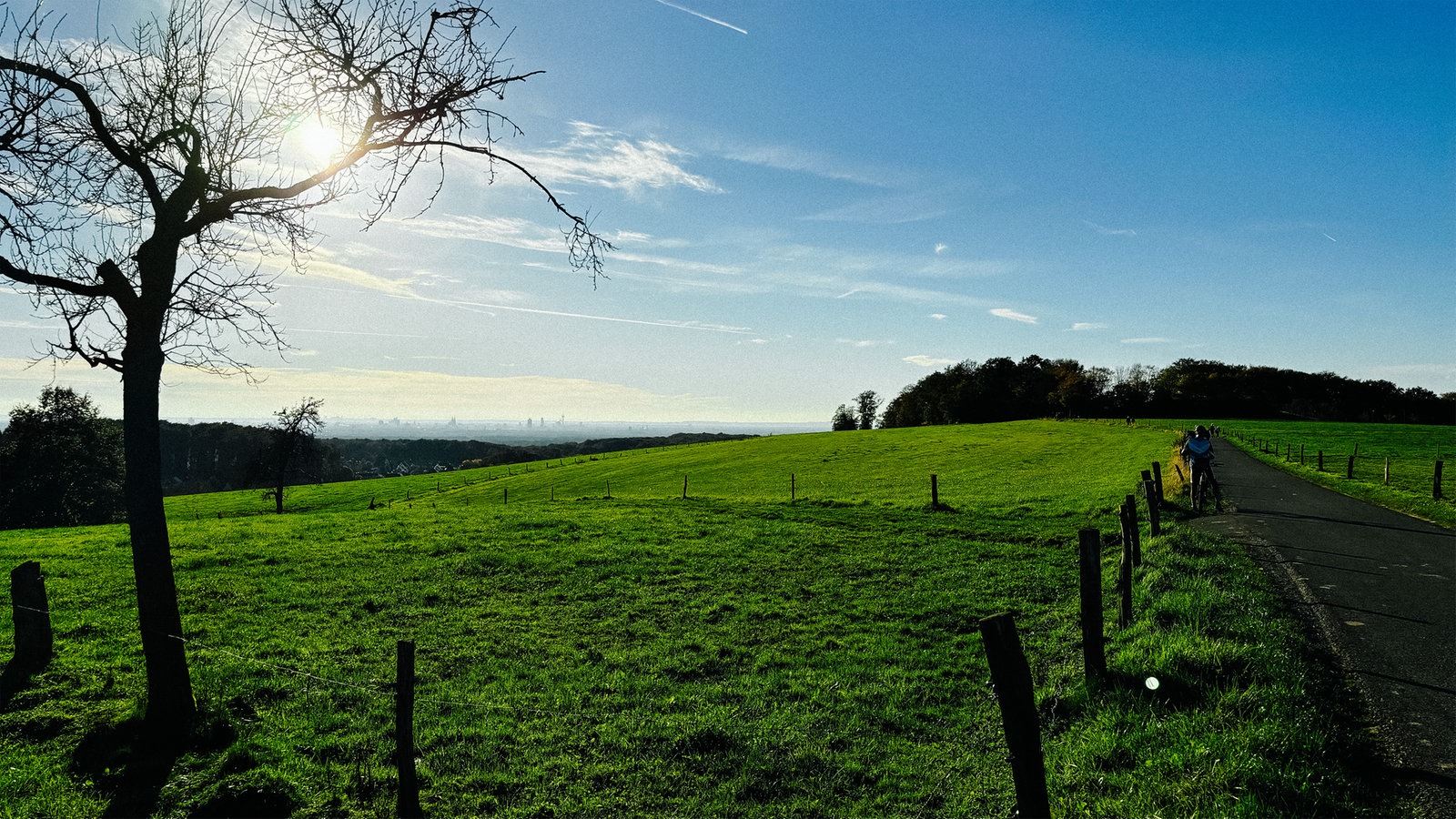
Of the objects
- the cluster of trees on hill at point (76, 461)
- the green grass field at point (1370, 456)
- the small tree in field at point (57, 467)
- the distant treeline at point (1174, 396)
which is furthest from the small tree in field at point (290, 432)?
the distant treeline at point (1174, 396)

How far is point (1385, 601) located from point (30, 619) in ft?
75.2

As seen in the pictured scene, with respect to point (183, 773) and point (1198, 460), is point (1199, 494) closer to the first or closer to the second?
point (1198, 460)

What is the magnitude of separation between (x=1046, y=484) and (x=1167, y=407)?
10292cm

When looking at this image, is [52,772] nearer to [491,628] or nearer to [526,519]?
[491,628]

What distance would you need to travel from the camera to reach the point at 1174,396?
123688 mm

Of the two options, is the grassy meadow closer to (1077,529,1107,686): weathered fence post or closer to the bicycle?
(1077,529,1107,686): weathered fence post

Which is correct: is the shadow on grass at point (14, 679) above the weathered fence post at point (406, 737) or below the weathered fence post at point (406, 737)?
below

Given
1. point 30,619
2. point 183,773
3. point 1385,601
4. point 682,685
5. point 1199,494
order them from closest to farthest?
point 183,773
point 682,685
point 30,619
point 1385,601
point 1199,494

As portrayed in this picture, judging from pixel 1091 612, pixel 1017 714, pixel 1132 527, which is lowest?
pixel 1091 612

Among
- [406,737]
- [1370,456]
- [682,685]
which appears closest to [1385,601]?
[682,685]

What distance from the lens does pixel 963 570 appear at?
1834 centimetres

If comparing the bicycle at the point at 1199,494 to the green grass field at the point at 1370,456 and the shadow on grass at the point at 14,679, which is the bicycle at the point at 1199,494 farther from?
the shadow on grass at the point at 14,679

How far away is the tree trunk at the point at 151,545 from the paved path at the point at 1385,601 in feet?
43.5

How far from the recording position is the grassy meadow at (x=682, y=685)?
697 centimetres
